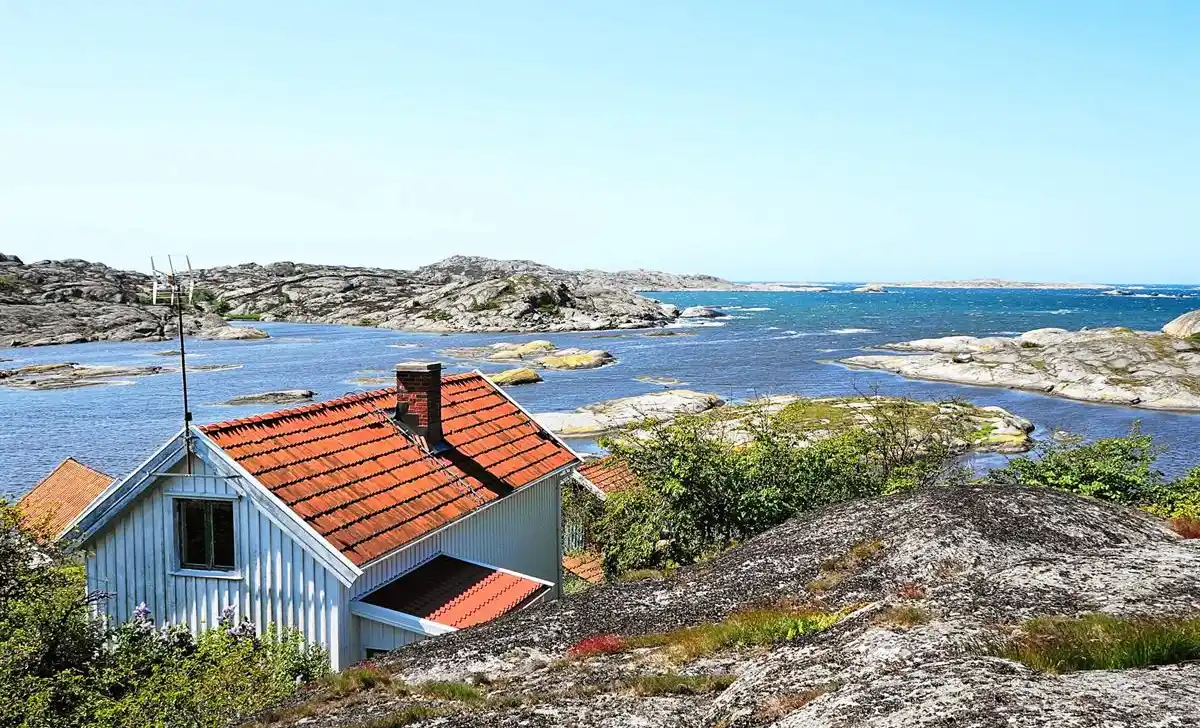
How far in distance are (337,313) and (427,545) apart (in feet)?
544

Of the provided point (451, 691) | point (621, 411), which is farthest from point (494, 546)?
point (621, 411)

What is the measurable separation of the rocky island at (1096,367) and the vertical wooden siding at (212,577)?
207 ft

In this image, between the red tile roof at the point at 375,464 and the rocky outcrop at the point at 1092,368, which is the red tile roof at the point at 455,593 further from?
the rocky outcrop at the point at 1092,368

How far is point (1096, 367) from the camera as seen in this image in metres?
69.0

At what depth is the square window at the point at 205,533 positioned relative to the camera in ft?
51.9

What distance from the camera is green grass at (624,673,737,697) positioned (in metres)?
8.44

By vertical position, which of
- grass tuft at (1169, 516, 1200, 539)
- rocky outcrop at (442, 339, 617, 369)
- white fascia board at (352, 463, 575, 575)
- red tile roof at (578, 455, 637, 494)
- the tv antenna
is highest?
the tv antenna

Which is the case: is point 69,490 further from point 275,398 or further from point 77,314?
point 77,314

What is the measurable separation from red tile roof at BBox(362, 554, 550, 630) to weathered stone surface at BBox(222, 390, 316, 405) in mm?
52153

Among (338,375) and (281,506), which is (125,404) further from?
(281,506)

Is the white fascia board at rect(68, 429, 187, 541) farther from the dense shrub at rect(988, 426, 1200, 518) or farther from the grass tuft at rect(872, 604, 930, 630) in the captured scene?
the dense shrub at rect(988, 426, 1200, 518)

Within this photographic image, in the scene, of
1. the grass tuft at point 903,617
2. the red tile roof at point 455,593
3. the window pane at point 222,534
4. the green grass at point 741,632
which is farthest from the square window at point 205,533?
the grass tuft at point 903,617

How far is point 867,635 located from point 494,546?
43.1ft

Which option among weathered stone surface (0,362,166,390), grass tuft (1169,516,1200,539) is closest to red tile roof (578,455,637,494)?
grass tuft (1169,516,1200,539)
